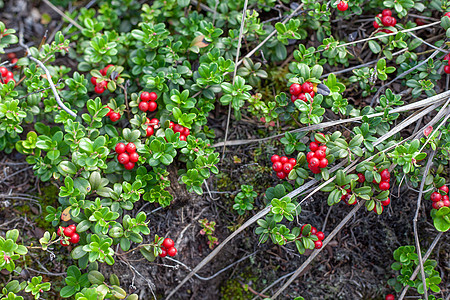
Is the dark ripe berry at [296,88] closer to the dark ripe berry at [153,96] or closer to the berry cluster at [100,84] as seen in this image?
the dark ripe berry at [153,96]

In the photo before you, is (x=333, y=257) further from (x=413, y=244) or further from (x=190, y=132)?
(x=190, y=132)

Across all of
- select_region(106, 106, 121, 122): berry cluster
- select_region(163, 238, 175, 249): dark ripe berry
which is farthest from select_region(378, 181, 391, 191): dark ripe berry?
select_region(106, 106, 121, 122): berry cluster

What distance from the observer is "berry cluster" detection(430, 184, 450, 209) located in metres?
3.15

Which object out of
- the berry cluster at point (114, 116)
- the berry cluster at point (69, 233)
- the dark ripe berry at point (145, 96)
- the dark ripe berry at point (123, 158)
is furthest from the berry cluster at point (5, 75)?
the berry cluster at point (69, 233)

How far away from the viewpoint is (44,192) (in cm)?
375

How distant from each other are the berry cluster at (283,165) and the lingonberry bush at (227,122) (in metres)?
0.02

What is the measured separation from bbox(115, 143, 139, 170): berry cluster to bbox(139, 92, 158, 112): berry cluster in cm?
44

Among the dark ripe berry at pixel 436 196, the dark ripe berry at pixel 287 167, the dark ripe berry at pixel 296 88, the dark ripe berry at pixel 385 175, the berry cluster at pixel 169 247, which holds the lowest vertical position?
the berry cluster at pixel 169 247

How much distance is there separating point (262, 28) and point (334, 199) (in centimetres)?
200

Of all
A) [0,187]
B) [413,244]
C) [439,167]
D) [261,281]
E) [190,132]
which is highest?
[439,167]

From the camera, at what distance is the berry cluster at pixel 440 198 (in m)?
3.15

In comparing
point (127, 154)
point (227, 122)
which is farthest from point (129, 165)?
point (227, 122)

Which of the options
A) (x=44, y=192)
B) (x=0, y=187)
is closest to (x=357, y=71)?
(x=44, y=192)

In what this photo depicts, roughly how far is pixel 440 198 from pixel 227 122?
2081mm
